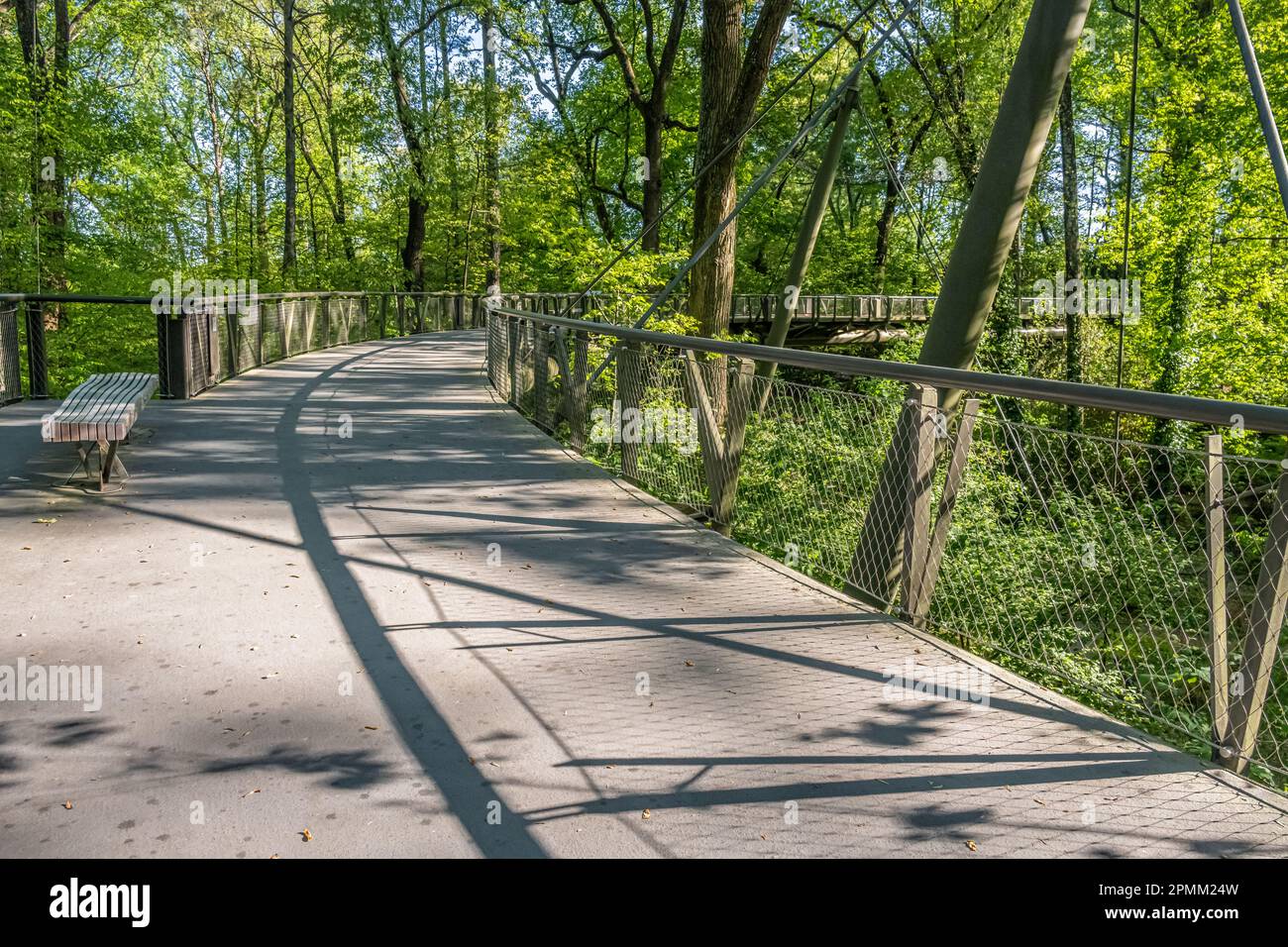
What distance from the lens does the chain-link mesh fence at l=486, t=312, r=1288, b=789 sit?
3984mm

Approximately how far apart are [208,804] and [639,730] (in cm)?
158

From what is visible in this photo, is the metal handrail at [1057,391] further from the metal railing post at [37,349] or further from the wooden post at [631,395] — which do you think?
the metal railing post at [37,349]

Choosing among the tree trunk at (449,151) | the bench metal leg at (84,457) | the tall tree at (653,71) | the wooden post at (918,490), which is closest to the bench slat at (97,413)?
the bench metal leg at (84,457)

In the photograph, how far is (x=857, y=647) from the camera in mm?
5207

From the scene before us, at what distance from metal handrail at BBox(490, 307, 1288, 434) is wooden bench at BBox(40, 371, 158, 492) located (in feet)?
14.3

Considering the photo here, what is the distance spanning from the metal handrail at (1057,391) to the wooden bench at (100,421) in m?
4.35

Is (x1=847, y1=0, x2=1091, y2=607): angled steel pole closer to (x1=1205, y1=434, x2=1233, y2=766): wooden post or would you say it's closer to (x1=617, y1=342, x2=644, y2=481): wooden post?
(x1=1205, y1=434, x2=1233, y2=766): wooden post

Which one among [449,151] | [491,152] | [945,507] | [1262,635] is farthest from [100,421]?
[491,152]

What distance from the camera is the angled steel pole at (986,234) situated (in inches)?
239

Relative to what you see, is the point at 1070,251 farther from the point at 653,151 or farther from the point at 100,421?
the point at 100,421

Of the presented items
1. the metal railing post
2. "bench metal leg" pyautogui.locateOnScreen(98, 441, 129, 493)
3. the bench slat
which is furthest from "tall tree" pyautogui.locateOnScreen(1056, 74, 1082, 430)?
"bench metal leg" pyautogui.locateOnScreen(98, 441, 129, 493)

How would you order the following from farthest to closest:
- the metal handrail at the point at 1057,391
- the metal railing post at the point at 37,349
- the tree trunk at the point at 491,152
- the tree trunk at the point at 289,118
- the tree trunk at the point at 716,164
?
the tree trunk at the point at 491,152 < the tree trunk at the point at 289,118 < the tree trunk at the point at 716,164 < the metal railing post at the point at 37,349 < the metal handrail at the point at 1057,391
